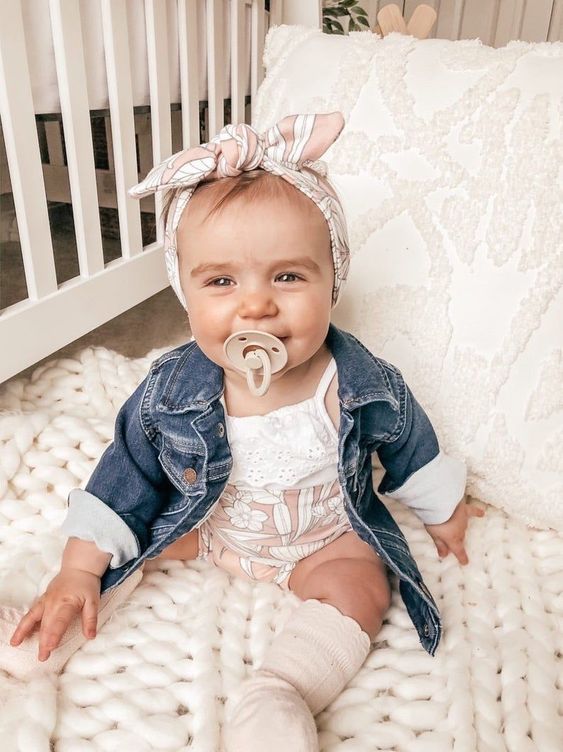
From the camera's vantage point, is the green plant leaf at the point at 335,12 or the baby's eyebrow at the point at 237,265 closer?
the baby's eyebrow at the point at 237,265

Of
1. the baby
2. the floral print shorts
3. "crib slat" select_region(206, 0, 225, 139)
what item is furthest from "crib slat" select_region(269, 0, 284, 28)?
the floral print shorts

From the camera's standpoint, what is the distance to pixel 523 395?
2.72 feet

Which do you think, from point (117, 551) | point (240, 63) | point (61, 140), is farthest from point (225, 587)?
point (61, 140)

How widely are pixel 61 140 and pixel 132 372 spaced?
0.72 meters

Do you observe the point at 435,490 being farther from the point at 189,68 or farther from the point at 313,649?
the point at 189,68

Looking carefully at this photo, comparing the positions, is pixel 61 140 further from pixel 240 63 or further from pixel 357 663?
pixel 357 663

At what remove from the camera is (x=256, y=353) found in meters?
0.61

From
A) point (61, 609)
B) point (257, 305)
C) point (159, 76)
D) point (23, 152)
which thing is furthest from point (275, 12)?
point (61, 609)

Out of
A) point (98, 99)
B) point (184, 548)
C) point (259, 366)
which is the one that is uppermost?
point (98, 99)

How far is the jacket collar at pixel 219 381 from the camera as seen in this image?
704mm

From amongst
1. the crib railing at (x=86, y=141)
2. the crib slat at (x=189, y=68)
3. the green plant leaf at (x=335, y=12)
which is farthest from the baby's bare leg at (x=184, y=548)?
the green plant leaf at (x=335, y=12)

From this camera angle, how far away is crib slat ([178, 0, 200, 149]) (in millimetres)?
1052

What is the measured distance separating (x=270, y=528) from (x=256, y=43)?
938 mm

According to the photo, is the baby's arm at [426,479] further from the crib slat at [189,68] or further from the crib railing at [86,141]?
the crib slat at [189,68]
